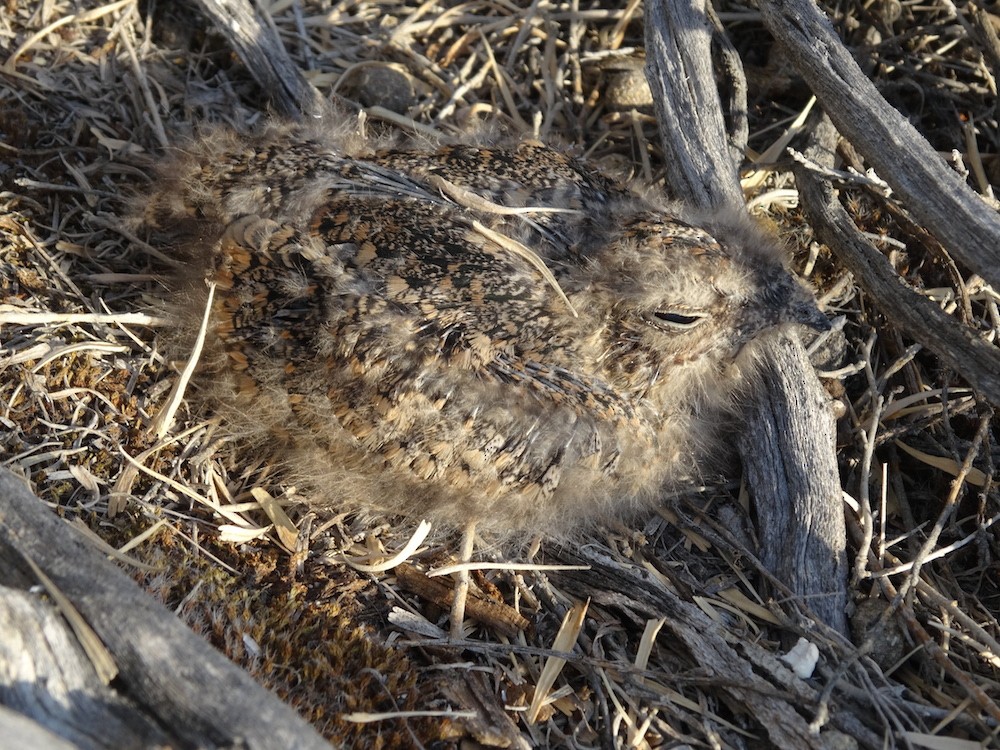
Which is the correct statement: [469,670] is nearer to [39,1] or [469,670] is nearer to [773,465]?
[773,465]

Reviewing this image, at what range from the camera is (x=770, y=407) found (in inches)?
112

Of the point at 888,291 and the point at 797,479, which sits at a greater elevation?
the point at 888,291

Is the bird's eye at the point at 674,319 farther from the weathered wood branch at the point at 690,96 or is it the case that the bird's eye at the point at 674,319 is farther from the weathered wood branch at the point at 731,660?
the weathered wood branch at the point at 731,660

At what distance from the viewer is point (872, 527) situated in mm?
2693

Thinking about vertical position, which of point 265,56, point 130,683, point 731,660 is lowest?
point 731,660

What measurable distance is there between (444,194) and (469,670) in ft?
4.40

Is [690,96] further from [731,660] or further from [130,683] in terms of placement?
[130,683]

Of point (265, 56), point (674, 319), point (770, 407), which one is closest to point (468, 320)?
point (674, 319)

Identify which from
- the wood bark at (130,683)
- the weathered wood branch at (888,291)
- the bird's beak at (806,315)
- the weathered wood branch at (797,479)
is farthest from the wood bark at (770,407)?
the wood bark at (130,683)

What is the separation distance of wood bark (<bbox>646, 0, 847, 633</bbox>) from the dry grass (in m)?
0.09

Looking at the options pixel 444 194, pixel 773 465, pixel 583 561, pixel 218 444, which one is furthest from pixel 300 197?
pixel 773 465

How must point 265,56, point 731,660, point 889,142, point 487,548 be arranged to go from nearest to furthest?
point 731,660, point 889,142, point 487,548, point 265,56

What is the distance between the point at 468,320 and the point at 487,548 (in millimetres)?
695

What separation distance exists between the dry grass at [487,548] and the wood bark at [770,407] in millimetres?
95
